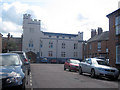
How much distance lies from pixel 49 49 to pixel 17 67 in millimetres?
48915

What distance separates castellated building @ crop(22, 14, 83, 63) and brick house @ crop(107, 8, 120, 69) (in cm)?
3588

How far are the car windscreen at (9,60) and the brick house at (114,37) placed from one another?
13.3m

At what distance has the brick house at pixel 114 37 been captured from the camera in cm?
1852

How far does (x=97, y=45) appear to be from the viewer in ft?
131

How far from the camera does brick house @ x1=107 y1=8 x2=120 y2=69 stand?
60.7 ft

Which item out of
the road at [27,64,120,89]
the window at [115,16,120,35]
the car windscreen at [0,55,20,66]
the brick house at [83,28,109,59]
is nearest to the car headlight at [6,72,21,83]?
the car windscreen at [0,55,20,66]

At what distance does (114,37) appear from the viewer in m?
19.1

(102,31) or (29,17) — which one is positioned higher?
(29,17)

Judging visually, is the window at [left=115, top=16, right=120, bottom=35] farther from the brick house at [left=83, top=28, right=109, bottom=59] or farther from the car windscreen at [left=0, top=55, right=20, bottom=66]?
the brick house at [left=83, top=28, right=109, bottom=59]

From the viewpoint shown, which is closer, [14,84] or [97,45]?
[14,84]

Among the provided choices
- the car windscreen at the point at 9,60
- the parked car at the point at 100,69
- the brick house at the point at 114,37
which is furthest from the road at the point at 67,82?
the brick house at the point at 114,37

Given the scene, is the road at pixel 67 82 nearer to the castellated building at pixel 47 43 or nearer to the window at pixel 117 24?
the window at pixel 117 24

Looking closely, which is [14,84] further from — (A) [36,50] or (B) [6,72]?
(A) [36,50]

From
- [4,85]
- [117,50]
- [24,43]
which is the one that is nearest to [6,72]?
[4,85]
